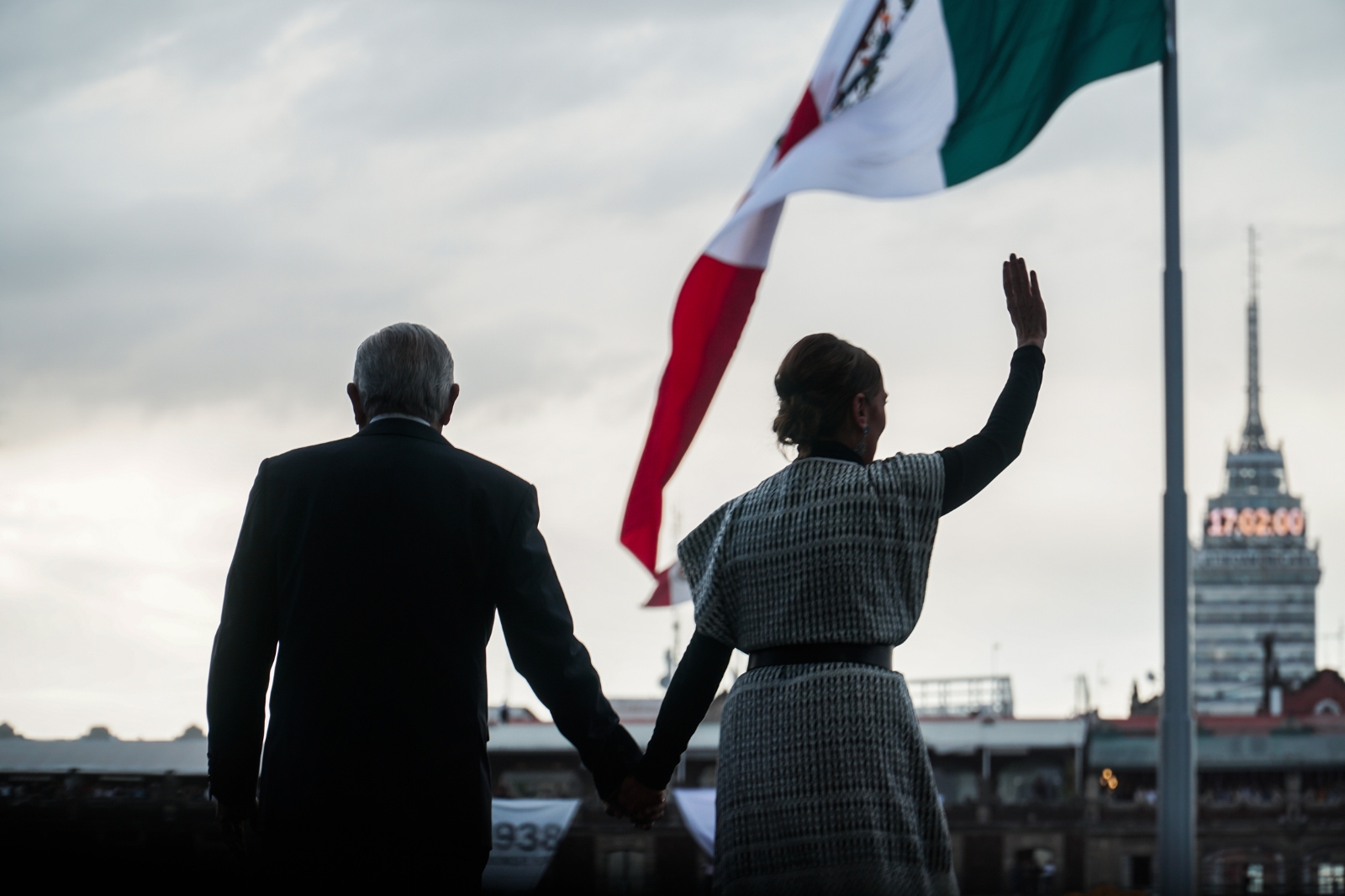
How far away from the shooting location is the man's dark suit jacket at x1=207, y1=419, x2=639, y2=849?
3.59 meters

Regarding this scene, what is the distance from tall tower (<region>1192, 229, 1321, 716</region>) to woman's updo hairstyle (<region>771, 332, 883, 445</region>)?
572 feet

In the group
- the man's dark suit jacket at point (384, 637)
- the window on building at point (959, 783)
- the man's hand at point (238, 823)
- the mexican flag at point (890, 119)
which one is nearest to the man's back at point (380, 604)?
the man's dark suit jacket at point (384, 637)

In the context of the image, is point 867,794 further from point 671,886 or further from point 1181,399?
point 671,886

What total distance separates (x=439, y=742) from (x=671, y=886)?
132 feet

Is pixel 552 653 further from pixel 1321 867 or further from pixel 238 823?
pixel 1321 867

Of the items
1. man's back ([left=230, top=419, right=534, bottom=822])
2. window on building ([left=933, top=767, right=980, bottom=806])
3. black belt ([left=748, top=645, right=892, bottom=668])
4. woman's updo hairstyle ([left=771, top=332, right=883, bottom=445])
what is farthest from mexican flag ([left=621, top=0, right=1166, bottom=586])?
window on building ([left=933, top=767, right=980, bottom=806])

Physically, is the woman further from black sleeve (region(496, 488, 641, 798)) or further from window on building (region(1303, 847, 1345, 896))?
window on building (region(1303, 847, 1345, 896))

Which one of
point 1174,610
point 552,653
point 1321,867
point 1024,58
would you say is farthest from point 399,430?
point 1321,867

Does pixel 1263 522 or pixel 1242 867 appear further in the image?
pixel 1263 522

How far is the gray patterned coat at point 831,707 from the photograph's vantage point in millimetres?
3305

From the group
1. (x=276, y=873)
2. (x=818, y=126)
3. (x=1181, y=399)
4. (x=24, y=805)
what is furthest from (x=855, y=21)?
(x=24, y=805)

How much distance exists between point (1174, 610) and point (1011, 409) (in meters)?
4.66

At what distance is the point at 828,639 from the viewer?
3395mm

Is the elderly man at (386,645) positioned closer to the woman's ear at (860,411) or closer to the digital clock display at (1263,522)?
the woman's ear at (860,411)
